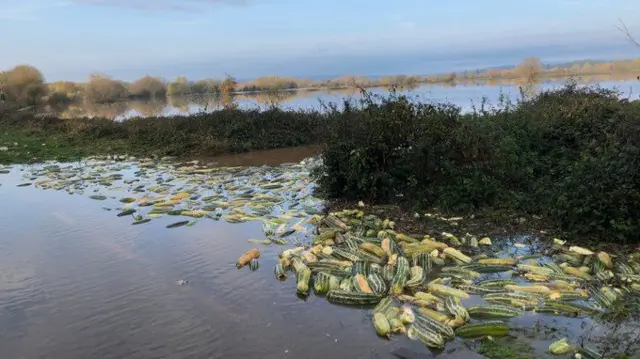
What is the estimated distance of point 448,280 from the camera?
20.6ft

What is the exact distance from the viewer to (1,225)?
10102 millimetres

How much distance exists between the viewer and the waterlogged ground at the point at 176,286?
16.4 ft

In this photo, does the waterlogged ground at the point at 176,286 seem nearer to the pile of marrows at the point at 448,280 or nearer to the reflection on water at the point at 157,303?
the reflection on water at the point at 157,303

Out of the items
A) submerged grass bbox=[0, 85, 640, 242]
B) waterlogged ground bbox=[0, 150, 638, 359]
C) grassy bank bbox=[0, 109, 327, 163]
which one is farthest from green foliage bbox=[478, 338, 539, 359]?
grassy bank bbox=[0, 109, 327, 163]

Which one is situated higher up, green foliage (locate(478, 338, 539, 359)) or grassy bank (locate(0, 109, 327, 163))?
grassy bank (locate(0, 109, 327, 163))

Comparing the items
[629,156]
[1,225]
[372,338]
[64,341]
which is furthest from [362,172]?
[1,225]

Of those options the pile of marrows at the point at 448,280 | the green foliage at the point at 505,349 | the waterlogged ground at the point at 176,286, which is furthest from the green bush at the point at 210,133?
the green foliage at the point at 505,349

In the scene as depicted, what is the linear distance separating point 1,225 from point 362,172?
24.2 ft

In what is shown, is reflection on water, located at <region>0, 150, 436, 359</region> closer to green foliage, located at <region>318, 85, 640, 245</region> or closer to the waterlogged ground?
the waterlogged ground

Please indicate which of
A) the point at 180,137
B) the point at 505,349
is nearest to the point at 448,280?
the point at 505,349

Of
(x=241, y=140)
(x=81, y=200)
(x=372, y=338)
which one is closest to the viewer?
(x=372, y=338)

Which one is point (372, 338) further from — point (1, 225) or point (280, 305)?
point (1, 225)

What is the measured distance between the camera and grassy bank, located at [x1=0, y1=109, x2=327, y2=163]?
1925cm

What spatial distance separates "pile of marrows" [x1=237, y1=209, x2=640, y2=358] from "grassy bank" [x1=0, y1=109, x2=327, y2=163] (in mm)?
11184
